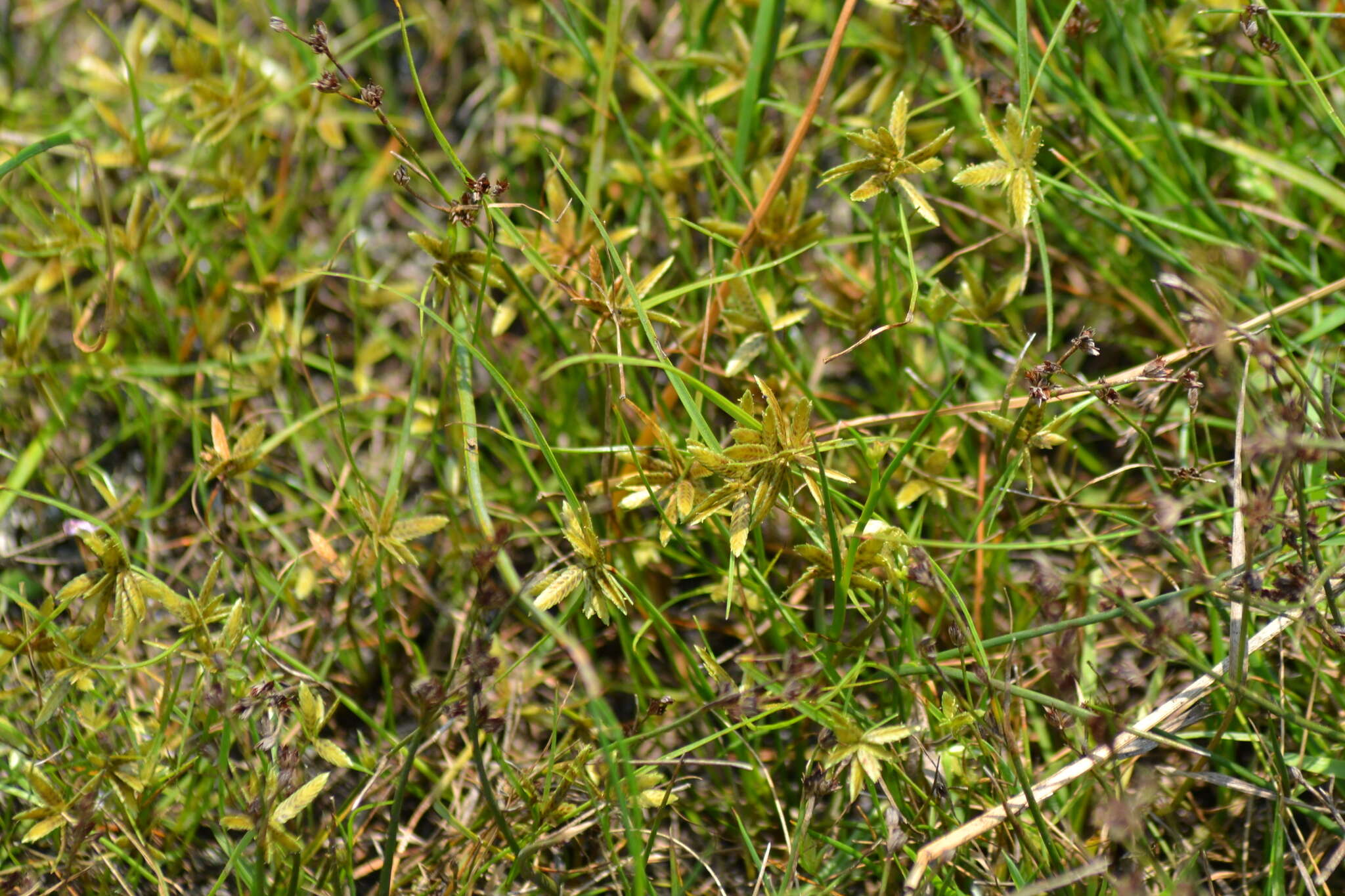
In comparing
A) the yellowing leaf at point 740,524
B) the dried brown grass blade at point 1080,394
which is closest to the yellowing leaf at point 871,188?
the dried brown grass blade at point 1080,394

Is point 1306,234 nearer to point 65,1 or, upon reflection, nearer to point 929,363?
point 929,363

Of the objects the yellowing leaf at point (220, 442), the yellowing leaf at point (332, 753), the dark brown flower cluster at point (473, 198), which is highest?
the dark brown flower cluster at point (473, 198)

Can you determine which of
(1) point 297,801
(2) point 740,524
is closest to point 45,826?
(1) point 297,801

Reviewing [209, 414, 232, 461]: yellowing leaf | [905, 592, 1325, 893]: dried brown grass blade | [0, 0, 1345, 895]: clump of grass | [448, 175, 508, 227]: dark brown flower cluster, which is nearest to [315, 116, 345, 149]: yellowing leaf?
[0, 0, 1345, 895]: clump of grass

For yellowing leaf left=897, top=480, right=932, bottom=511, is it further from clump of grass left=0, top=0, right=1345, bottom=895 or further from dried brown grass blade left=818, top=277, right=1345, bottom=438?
dried brown grass blade left=818, top=277, right=1345, bottom=438

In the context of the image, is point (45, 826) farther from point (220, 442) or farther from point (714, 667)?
point (714, 667)

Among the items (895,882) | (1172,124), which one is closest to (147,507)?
(895,882)

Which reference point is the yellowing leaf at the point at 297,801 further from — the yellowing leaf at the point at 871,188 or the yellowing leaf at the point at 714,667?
the yellowing leaf at the point at 871,188

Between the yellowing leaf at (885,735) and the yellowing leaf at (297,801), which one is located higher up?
the yellowing leaf at (885,735)

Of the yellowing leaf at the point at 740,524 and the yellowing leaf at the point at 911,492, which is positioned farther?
the yellowing leaf at the point at 911,492
